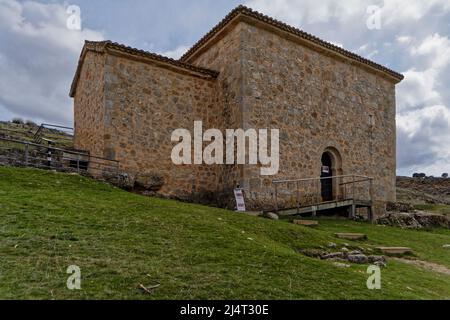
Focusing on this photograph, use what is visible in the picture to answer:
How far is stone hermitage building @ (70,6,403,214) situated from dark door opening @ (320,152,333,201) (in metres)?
0.15

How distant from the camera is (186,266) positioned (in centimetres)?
563

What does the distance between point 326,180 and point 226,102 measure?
6056mm

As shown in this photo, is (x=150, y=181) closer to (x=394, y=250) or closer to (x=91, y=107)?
(x=91, y=107)

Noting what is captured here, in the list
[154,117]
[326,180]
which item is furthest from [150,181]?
[326,180]

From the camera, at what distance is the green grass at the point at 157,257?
483 cm

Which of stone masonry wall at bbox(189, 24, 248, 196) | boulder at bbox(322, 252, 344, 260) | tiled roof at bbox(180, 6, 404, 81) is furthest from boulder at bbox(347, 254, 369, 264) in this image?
tiled roof at bbox(180, 6, 404, 81)

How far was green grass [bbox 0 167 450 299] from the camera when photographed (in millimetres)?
4832

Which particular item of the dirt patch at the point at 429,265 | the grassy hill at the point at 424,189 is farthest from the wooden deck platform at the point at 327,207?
the grassy hill at the point at 424,189

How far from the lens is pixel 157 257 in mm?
5918
